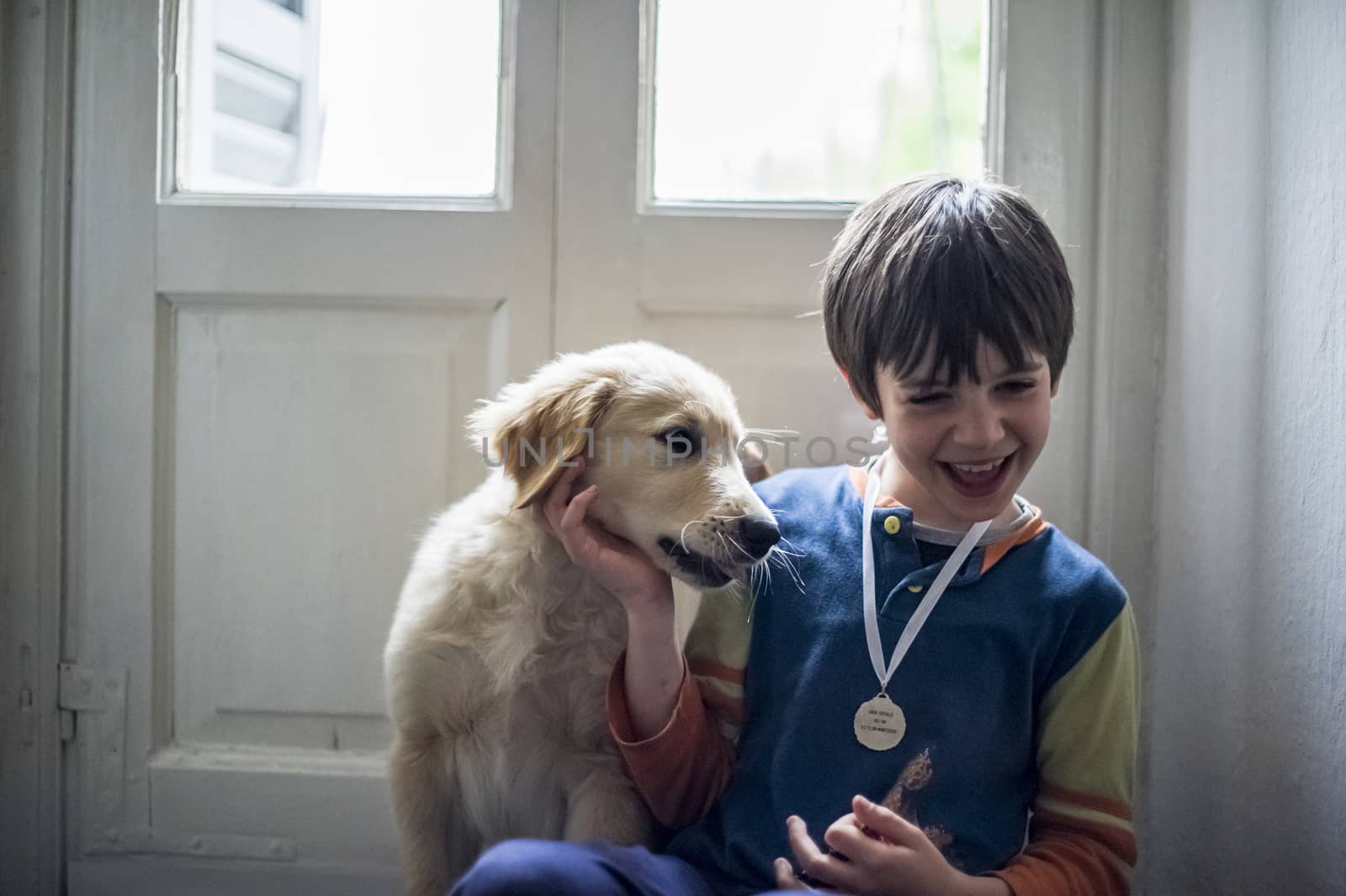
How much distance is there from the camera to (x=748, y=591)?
4.02ft

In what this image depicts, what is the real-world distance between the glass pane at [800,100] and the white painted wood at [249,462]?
0.88 feet

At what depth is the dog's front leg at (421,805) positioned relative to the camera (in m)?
1.27

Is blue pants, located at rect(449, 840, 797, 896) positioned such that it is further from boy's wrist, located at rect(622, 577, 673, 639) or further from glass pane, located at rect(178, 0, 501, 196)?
glass pane, located at rect(178, 0, 501, 196)

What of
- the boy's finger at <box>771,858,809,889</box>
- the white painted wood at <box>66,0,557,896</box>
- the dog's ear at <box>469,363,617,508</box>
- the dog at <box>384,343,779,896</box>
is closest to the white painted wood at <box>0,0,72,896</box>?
the white painted wood at <box>66,0,557,896</box>

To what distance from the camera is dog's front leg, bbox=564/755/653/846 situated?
3.98 feet

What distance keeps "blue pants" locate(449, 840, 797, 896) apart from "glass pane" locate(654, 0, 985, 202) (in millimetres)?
1097

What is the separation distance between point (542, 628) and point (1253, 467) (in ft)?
3.06

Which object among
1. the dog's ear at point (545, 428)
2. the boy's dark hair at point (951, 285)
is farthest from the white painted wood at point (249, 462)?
the boy's dark hair at point (951, 285)

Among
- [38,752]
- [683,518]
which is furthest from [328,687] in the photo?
[683,518]

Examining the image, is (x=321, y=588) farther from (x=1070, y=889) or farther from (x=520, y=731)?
(x=1070, y=889)

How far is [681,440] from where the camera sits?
1.26 metres

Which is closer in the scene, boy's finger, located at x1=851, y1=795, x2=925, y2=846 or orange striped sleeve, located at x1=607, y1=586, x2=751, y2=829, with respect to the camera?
boy's finger, located at x1=851, y1=795, x2=925, y2=846

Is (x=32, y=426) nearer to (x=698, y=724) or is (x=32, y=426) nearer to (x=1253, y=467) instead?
(x=698, y=724)

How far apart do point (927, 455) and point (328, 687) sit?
3.83ft
